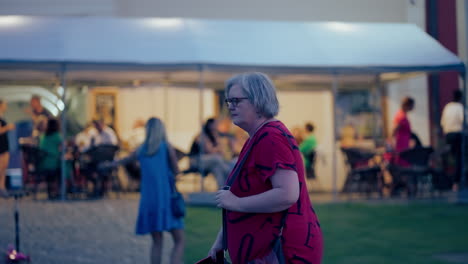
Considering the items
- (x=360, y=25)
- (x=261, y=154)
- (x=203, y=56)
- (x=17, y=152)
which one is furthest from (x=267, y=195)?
(x=360, y=25)

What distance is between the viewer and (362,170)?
48.0 ft

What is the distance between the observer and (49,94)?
49.5ft

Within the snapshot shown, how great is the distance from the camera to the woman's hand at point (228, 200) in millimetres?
3006

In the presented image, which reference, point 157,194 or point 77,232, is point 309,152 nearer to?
point 77,232

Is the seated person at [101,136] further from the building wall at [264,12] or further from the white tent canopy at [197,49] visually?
the building wall at [264,12]

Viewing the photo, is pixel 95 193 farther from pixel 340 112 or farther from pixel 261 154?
pixel 261 154

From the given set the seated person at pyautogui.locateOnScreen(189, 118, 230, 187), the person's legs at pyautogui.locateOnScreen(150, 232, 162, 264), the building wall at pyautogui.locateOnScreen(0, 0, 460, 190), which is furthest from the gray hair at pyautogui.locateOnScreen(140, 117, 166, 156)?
the building wall at pyautogui.locateOnScreen(0, 0, 460, 190)

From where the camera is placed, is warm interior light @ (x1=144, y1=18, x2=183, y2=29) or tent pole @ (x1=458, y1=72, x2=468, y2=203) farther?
warm interior light @ (x1=144, y1=18, x2=183, y2=29)

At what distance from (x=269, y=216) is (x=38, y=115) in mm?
12940

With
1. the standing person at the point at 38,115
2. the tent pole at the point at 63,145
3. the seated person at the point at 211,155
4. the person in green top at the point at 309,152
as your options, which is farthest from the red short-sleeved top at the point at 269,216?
the person in green top at the point at 309,152

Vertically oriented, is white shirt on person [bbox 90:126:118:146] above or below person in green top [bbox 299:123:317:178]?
above

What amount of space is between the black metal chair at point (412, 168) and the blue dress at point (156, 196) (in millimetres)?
8386

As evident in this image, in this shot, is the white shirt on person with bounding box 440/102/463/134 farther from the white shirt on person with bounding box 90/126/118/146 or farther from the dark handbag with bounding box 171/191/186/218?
the dark handbag with bounding box 171/191/186/218

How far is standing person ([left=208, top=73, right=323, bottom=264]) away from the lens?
297 centimetres
